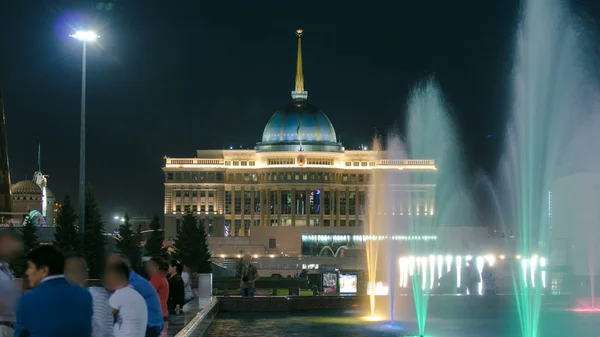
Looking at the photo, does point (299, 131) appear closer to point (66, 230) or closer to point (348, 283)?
point (66, 230)

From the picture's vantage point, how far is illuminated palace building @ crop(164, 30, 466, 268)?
13000 cm

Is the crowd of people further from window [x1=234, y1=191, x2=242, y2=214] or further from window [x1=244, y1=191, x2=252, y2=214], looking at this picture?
window [x1=244, y1=191, x2=252, y2=214]

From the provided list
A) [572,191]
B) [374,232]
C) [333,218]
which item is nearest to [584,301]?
[572,191]

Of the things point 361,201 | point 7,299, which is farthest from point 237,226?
point 7,299

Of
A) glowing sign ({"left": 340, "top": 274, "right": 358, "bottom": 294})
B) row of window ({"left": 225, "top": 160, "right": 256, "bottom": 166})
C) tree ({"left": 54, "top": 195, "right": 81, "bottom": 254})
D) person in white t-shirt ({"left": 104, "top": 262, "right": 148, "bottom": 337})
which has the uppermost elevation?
row of window ({"left": 225, "top": 160, "right": 256, "bottom": 166})

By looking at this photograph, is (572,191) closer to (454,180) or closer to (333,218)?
(454,180)

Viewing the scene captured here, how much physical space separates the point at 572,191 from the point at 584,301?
21021 millimetres

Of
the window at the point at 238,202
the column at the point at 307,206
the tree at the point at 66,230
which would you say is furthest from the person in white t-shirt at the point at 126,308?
the window at the point at 238,202

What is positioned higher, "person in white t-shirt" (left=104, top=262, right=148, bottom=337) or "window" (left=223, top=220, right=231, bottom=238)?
"window" (left=223, top=220, right=231, bottom=238)

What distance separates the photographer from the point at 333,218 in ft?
432

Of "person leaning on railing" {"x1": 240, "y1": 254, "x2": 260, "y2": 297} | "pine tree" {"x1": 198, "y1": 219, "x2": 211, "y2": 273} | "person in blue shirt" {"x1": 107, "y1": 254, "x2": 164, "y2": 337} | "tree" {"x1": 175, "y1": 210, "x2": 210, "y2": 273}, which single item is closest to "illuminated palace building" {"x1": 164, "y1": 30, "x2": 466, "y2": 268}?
"tree" {"x1": 175, "y1": 210, "x2": 210, "y2": 273}

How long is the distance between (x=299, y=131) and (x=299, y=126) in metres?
0.60

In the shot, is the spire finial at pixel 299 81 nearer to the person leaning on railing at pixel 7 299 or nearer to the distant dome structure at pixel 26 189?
the distant dome structure at pixel 26 189

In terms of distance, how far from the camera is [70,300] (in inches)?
360
